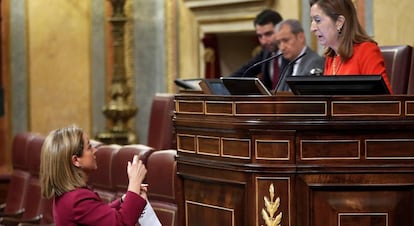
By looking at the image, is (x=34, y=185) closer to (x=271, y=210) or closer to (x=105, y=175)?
(x=105, y=175)

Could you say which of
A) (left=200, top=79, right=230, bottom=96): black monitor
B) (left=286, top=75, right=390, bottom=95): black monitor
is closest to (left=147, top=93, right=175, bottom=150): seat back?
(left=200, top=79, right=230, bottom=96): black monitor

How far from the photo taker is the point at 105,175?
4922 mm

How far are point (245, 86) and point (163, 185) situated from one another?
104 centimetres

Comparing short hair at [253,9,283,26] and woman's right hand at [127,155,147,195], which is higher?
short hair at [253,9,283,26]

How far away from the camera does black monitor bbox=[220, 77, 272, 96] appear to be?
3.31m

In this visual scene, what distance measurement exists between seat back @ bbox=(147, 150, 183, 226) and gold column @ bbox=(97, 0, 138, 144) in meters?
3.70

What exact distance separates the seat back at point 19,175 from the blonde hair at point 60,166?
3.23m

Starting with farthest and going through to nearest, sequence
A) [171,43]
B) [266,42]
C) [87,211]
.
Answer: [171,43] < [266,42] < [87,211]

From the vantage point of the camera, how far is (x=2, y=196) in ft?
24.6

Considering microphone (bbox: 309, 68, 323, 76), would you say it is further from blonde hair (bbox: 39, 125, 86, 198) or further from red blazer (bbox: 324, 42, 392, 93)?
blonde hair (bbox: 39, 125, 86, 198)

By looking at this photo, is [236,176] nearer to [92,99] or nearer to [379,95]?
[379,95]

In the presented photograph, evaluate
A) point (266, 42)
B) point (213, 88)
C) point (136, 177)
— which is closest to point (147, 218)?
point (136, 177)

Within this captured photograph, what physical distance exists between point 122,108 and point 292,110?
5059mm

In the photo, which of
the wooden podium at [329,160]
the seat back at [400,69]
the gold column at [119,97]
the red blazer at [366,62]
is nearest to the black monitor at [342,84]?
→ the wooden podium at [329,160]
